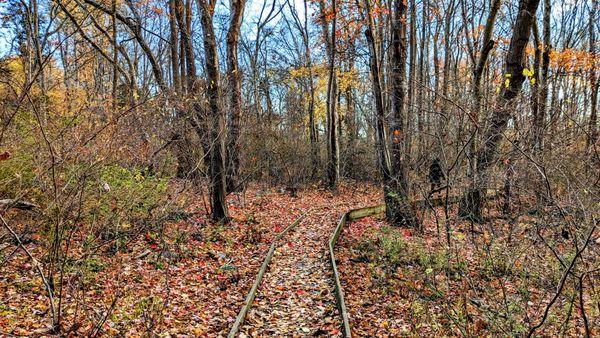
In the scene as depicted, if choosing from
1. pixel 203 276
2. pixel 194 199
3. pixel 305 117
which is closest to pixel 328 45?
pixel 305 117

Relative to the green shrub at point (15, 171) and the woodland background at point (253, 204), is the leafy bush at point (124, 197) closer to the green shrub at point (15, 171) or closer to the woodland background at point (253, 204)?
the woodland background at point (253, 204)

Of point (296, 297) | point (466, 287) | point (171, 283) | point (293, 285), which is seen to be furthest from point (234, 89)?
point (466, 287)

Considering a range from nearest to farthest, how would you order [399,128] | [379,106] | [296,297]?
[296,297], [399,128], [379,106]

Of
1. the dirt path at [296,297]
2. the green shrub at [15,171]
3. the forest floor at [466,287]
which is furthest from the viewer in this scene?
the green shrub at [15,171]

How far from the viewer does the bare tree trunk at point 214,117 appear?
1009 cm

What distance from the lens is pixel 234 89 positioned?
1388cm

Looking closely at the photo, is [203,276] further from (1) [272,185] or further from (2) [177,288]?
(1) [272,185]

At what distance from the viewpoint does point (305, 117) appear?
2852 cm

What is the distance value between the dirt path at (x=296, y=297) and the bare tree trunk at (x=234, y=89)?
483 cm

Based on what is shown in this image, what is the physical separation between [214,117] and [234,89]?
12.8 feet

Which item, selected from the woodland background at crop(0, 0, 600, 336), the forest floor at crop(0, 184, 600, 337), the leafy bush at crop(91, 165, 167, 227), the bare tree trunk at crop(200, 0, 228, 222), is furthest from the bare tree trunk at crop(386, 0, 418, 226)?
the leafy bush at crop(91, 165, 167, 227)

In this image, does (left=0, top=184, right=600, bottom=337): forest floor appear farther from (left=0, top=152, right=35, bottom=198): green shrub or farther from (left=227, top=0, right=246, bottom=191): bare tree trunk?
(left=227, top=0, right=246, bottom=191): bare tree trunk

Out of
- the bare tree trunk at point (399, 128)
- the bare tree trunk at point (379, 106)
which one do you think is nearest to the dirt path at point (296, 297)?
the bare tree trunk at point (399, 128)

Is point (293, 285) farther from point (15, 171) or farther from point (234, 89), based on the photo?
Answer: point (234, 89)
